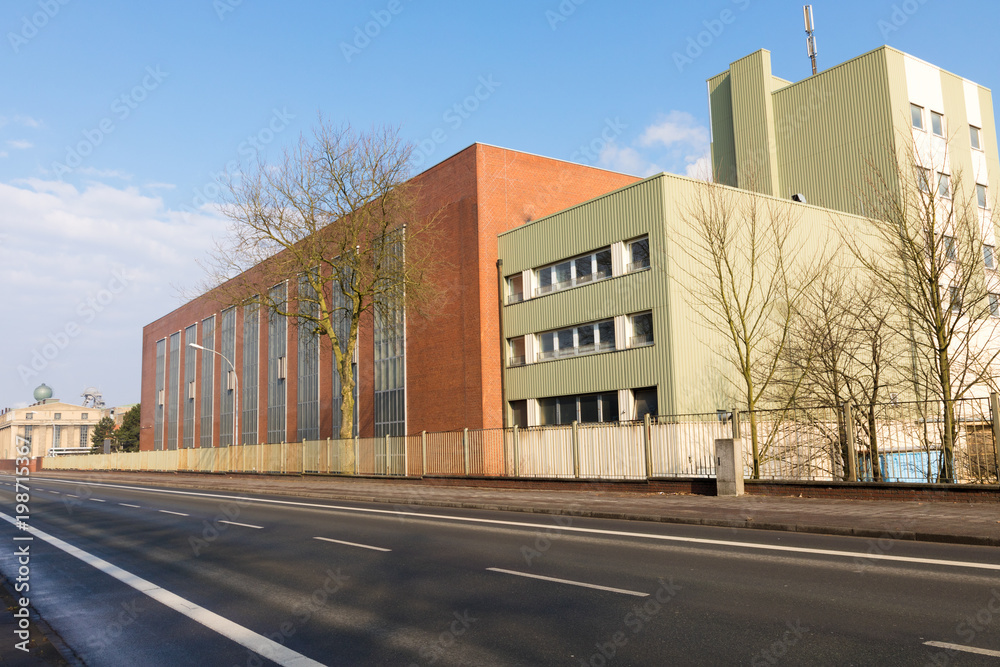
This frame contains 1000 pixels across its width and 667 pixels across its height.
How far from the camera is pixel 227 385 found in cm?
5919

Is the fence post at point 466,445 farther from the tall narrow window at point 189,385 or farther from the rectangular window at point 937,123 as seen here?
the tall narrow window at point 189,385

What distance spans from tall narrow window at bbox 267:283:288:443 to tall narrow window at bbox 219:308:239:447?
6896mm

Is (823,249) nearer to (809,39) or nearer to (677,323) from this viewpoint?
(677,323)

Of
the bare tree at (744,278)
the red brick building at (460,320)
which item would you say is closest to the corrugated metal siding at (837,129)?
the bare tree at (744,278)

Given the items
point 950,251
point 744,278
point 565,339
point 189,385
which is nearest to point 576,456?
point 565,339

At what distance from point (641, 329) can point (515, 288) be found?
24.4 feet

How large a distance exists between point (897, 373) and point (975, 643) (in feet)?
90.5

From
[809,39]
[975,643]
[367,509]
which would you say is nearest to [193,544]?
[367,509]

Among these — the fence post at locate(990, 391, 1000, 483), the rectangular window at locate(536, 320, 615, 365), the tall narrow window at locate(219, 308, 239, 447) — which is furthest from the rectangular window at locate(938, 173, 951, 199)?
the tall narrow window at locate(219, 308, 239, 447)

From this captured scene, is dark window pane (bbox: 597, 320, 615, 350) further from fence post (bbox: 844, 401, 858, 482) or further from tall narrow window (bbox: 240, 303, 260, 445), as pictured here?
tall narrow window (bbox: 240, 303, 260, 445)

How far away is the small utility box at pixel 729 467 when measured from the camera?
60.7ft

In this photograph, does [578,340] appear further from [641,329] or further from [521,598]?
[521,598]

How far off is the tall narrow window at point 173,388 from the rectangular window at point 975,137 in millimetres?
62221

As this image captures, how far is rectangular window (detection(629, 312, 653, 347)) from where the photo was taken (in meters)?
27.5
